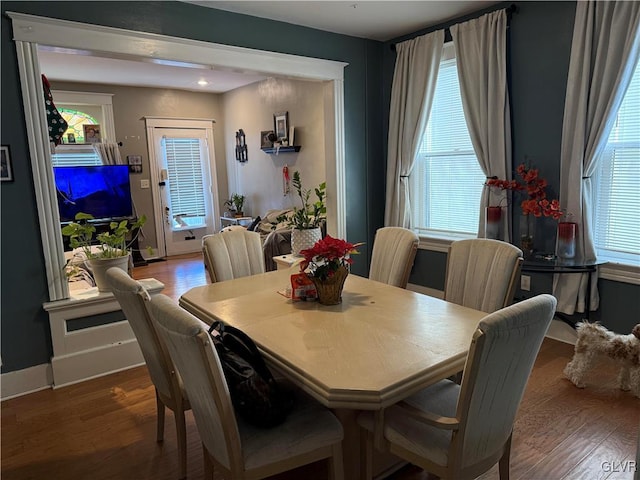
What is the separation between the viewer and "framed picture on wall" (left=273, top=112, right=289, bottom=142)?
19.9ft

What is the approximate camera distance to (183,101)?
7.46 m

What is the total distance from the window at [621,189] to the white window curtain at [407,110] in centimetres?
159

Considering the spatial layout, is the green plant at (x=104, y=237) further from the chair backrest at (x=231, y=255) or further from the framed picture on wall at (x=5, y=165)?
the chair backrest at (x=231, y=255)

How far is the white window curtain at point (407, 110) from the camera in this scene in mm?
4102

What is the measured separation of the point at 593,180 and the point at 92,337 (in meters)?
3.75

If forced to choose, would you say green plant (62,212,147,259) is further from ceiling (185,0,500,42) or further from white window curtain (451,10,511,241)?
white window curtain (451,10,511,241)

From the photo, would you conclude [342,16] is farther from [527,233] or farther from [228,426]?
[228,426]

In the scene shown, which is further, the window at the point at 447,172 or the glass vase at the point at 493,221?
the window at the point at 447,172

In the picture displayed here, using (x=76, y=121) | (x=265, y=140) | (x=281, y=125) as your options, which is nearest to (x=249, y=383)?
(x=281, y=125)

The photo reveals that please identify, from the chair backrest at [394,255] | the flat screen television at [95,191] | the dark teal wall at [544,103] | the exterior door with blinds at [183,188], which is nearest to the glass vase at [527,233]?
the dark teal wall at [544,103]

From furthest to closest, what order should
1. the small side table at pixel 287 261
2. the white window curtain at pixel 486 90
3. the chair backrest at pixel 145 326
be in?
the small side table at pixel 287 261 < the white window curtain at pixel 486 90 < the chair backrest at pixel 145 326

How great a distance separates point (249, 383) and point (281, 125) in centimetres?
513

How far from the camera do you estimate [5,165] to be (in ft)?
8.95

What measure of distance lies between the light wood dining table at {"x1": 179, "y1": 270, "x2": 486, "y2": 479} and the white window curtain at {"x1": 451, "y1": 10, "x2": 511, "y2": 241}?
184cm
